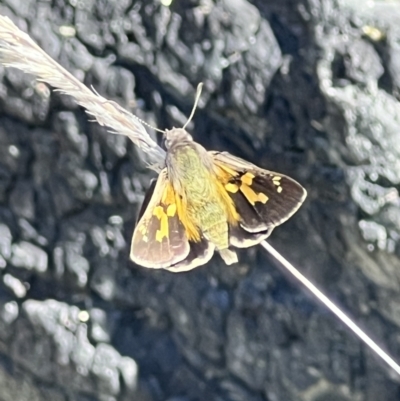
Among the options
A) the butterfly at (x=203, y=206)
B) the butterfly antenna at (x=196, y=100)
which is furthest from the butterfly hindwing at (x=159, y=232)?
the butterfly antenna at (x=196, y=100)

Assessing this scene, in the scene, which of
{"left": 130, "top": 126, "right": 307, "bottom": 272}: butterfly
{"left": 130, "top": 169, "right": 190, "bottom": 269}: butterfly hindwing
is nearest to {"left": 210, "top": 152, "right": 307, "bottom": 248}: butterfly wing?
{"left": 130, "top": 126, "right": 307, "bottom": 272}: butterfly

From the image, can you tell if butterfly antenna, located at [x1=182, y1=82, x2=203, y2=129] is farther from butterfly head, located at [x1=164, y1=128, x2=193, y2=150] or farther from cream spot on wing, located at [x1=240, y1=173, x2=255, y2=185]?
cream spot on wing, located at [x1=240, y1=173, x2=255, y2=185]

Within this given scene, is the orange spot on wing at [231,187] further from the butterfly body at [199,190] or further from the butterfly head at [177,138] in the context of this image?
the butterfly head at [177,138]

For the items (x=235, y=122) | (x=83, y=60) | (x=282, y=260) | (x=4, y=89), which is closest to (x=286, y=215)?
(x=282, y=260)

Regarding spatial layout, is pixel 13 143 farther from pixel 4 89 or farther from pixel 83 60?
pixel 83 60

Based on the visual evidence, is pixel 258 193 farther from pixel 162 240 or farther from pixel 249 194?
pixel 162 240

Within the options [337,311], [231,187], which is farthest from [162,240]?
[337,311]

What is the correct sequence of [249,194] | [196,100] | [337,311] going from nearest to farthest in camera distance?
[337,311] < [196,100] < [249,194]
